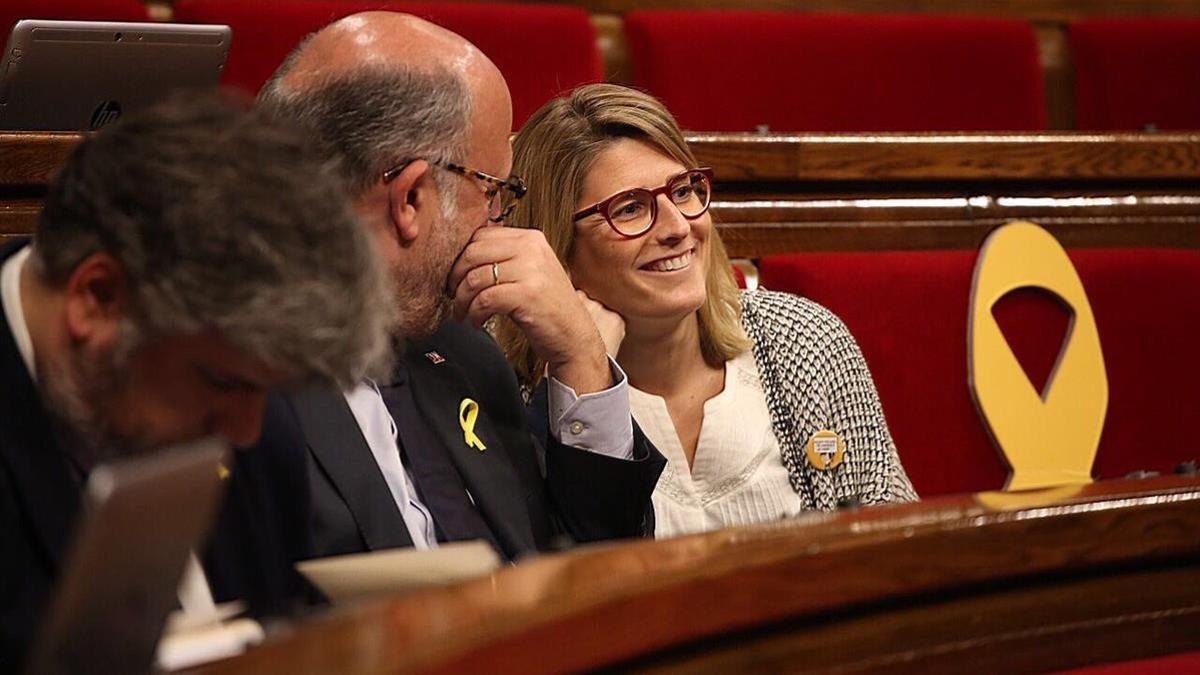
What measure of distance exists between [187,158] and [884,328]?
2.42ft

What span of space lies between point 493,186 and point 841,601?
363 mm

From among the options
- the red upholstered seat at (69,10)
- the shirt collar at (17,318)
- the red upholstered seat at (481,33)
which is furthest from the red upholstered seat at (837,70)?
the shirt collar at (17,318)

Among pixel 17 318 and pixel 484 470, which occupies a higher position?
pixel 17 318

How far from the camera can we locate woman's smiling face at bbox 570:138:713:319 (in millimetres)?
978

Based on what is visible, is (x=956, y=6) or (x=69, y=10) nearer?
(x=69, y=10)

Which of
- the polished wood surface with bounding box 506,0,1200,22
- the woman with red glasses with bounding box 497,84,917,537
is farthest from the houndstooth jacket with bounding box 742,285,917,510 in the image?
the polished wood surface with bounding box 506,0,1200,22

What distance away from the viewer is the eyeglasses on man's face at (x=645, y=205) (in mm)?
980

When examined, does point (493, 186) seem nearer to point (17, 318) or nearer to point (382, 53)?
point (382, 53)

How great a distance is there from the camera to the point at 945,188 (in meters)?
1.19

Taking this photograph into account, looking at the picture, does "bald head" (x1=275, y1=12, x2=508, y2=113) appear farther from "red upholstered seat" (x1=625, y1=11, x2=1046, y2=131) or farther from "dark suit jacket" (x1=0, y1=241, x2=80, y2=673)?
"red upholstered seat" (x1=625, y1=11, x2=1046, y2=131)

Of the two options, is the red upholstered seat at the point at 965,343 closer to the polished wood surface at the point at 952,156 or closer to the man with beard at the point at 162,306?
the polished wood surface at the point at 952,156

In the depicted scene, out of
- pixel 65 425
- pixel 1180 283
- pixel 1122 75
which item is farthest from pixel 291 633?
pixel 1122 75

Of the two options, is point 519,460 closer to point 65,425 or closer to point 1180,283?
point 65,425

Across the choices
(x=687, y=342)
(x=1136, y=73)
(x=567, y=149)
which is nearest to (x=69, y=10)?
(x=567, y=149)
